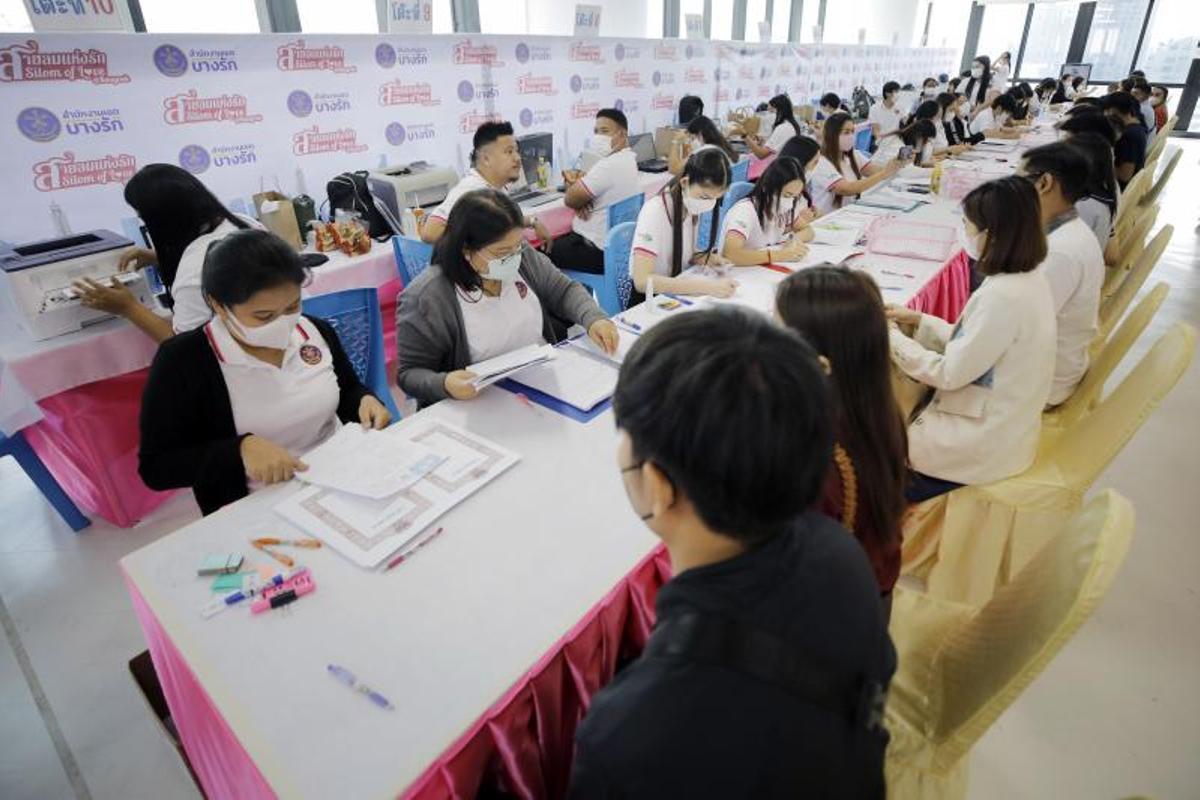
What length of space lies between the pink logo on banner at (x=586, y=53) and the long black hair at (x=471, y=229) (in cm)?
379

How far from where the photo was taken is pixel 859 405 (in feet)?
3.51

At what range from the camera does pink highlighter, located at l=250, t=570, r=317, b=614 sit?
1.00 m

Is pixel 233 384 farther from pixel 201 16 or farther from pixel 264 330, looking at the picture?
pixel 201 16

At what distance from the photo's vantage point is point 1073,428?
1837mm

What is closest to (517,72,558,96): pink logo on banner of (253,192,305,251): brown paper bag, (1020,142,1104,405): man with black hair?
(253,192,305,251): brown paper bag

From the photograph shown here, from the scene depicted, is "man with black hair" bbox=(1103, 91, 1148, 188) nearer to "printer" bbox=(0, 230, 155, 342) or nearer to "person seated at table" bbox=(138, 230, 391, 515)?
"person seated at table" bbox=(138, 230, 391, 515)

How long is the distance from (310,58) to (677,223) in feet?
7.77

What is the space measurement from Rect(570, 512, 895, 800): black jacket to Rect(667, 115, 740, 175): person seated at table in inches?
158

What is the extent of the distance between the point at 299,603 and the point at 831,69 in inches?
409

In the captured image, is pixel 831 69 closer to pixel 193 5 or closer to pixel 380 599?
pixel 193 5

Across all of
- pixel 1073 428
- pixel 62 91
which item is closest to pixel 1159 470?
pixel 1073 428

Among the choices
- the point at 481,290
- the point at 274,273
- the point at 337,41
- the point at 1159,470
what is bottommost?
the point at 1159,470

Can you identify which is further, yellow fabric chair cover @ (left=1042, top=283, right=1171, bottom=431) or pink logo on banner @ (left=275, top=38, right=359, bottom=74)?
pink logo on banner @ (left=275, top=38, right=359, bottom=74)

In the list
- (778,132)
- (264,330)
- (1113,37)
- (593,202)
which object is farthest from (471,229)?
(1113,37)
